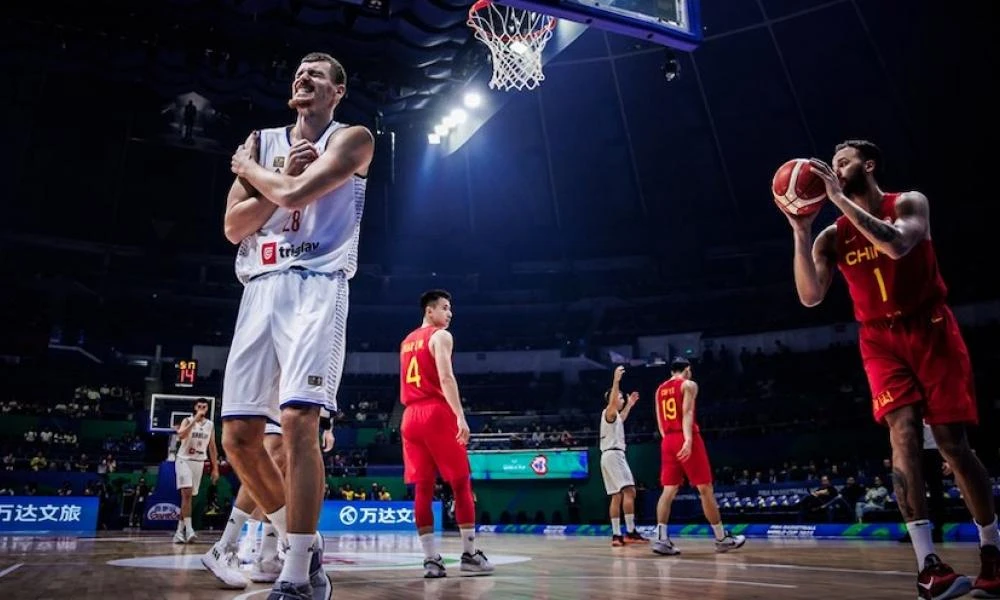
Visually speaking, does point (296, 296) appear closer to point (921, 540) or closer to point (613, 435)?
point (921, 540)

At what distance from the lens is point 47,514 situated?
1505 centimetres

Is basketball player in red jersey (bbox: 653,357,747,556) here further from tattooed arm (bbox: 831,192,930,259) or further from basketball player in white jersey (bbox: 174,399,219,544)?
basketball player in white jersey (bbox: 174,399,219,544)

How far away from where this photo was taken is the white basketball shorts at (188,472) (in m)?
10.4

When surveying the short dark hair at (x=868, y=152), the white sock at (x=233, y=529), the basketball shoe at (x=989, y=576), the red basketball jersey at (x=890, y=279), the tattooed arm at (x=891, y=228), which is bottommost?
the basketball shoe at (x=989, y=576)

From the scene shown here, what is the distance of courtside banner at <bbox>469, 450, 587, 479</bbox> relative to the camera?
73.4ft

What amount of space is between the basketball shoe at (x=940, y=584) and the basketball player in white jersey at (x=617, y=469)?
6517 mm

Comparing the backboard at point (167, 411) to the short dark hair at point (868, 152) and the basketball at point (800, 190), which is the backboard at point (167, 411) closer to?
the basketball at point (800, 190)

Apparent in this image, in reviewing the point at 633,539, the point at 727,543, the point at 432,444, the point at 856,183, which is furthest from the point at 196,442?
the point at 856,183

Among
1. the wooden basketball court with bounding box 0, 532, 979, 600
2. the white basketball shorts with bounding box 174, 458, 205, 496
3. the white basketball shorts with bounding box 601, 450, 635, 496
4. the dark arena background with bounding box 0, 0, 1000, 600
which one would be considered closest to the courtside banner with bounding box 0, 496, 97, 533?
the dark arena background with bounding box 0, 0, 1000, 600

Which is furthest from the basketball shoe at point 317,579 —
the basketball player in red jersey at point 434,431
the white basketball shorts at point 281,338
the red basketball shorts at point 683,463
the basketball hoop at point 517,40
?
the basketball hoop at point 517,40

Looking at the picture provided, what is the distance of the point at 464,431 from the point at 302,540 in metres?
2.63

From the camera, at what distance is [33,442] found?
21359mm

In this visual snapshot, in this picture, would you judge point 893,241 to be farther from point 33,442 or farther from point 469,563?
point 33,442

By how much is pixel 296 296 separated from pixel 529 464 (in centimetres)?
2050
